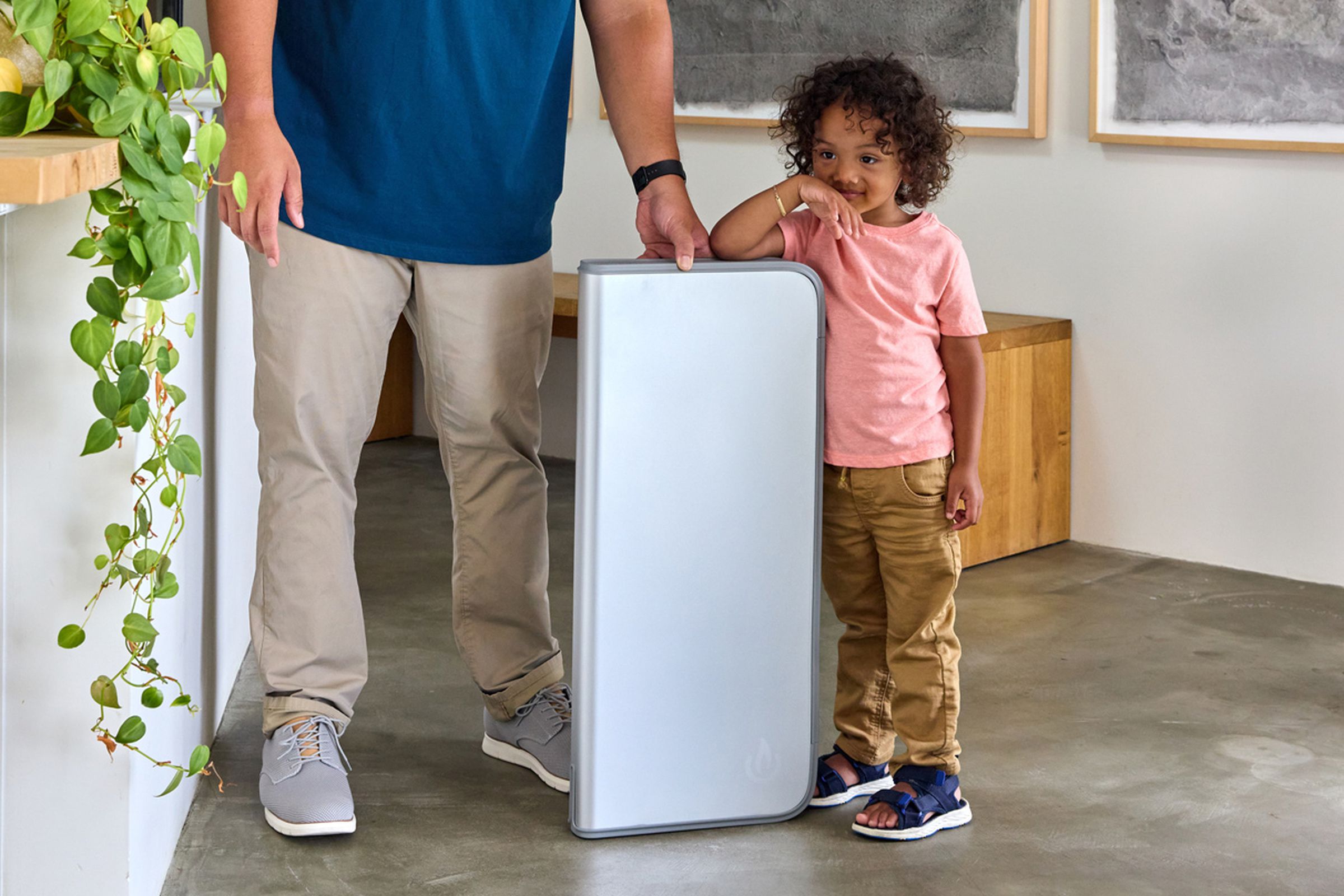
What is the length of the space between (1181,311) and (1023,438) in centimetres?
42

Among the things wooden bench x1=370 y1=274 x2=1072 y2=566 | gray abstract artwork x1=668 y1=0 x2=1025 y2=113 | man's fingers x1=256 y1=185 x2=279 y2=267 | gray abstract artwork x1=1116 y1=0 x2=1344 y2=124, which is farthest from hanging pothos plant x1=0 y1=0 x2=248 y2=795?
gray abstract artwork x1=1116 y1=0 x2=1344 y2=124

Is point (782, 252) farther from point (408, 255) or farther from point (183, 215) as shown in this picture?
point (183, 215)

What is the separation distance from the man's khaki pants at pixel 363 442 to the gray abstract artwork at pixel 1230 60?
1.72m

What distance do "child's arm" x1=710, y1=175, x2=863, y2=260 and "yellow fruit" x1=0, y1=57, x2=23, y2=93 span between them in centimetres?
86

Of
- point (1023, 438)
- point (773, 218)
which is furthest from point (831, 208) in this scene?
point (1023, 438)

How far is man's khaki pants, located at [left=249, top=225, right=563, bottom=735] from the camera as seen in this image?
5.86ft

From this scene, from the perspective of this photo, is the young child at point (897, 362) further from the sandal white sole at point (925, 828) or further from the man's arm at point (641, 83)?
the man's arm at point (641, 83)

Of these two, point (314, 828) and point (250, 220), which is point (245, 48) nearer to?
point (250, 220)

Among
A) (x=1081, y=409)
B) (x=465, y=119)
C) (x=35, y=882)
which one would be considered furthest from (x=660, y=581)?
(x=1081, y=409)

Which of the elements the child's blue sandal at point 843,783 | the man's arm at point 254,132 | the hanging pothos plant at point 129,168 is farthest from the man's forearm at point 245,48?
the child's blue sandal at point 843,783

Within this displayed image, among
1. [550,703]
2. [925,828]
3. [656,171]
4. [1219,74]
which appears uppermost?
[1219,74]

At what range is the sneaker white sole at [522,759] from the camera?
1946 mm

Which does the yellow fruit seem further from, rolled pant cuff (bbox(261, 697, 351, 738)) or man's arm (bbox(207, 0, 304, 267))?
rolled pant cuff (bbox(261, 697, 351, 738))

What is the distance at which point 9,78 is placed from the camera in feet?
3.51
